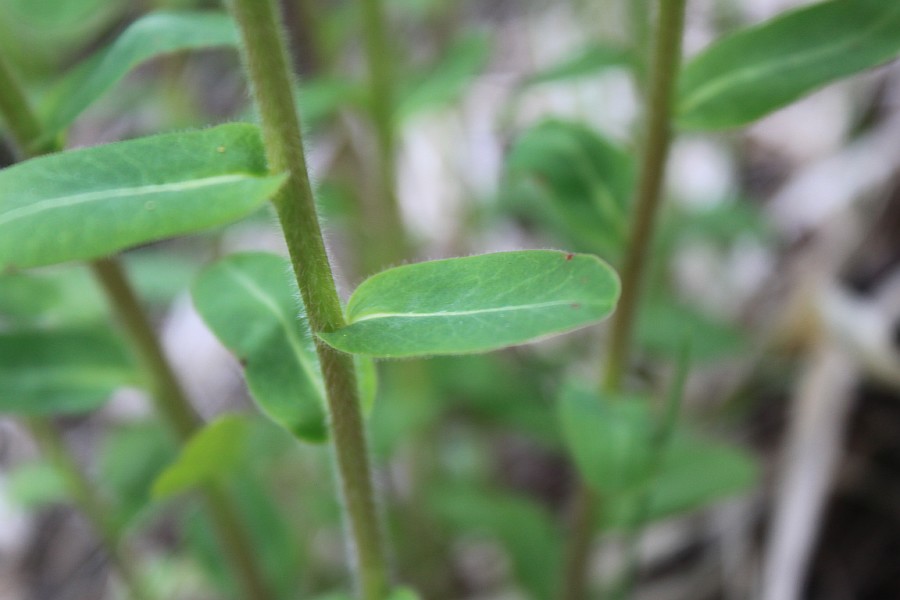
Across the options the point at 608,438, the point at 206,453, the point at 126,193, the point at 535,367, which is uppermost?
the point at 126,193

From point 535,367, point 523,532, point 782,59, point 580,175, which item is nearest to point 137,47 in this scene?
point 580,175

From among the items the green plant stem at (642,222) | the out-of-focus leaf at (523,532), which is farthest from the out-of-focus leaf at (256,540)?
the green plant stem at (642,222)

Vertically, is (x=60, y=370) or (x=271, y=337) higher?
(x=271, y=337)

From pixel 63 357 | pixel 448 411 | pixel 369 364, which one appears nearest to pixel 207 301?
pixel 369 364

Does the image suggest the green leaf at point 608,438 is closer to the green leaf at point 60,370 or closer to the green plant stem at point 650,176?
the green plant stem at point 650,176

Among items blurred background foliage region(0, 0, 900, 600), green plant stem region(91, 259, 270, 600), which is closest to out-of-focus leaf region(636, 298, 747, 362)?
blurred background foliage region(0, 0, 900, 600)

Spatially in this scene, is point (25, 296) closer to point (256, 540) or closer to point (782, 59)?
point (256, 540)
